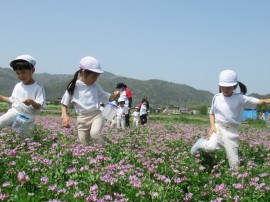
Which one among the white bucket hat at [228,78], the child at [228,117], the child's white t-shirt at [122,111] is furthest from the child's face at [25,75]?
the child's white t-shirt at [122,111]

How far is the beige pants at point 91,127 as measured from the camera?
20.0ft

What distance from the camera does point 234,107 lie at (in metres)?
6.27

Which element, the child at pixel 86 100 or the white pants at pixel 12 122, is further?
the white pants at pixel 12 122

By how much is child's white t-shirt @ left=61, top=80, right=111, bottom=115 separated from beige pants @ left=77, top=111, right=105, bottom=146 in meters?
0.10

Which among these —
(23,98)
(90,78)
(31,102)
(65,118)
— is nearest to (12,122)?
(23,98)

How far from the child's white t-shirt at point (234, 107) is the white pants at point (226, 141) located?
0.12 meters

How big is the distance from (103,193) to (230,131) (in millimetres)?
3189

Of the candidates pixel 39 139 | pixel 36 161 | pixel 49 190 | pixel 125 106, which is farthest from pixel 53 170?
pixel 125 106

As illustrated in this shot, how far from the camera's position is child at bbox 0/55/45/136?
6.36 m

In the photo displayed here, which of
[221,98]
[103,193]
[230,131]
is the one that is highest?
[221,98]

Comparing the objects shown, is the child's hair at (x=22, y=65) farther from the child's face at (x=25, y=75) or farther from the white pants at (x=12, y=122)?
the white pants at (x=12, y=122)

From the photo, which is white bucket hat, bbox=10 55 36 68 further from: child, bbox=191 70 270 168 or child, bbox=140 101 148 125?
child, bbox=140 101 148 125

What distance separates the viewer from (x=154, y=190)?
377 cm

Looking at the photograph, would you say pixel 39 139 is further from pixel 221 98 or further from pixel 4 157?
pixel 221 98
